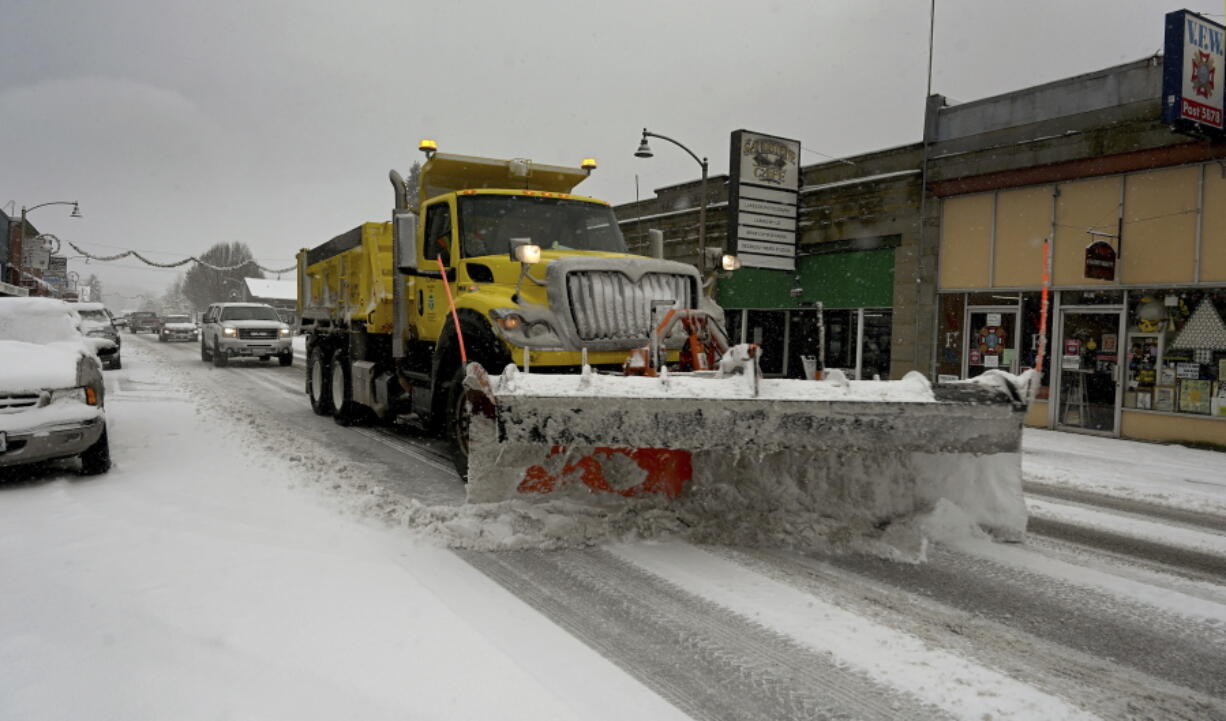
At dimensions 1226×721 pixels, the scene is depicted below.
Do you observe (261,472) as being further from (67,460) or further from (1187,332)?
(1187,332)

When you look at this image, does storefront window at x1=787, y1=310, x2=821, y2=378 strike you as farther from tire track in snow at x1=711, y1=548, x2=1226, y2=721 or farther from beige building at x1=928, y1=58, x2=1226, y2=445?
tire track in snow at x1=711, y1=548, x2=1226, y2=721

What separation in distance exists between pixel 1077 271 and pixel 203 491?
13.2 metres

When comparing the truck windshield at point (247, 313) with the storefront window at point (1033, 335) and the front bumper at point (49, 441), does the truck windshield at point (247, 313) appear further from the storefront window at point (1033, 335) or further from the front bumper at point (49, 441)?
the storefront window at point (1033, 335)

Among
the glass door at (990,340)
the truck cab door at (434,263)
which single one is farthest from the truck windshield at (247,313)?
the glass door at (990,340)

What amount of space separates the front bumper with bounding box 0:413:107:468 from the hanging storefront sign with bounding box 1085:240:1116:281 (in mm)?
13115

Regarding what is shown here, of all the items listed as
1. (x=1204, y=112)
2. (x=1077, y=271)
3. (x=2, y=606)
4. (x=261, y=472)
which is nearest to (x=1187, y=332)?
(x=1077, y=271)

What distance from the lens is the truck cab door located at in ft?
24.0

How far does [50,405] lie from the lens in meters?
6.21

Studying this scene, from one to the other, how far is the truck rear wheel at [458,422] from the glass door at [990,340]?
11.1m

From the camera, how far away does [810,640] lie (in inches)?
139

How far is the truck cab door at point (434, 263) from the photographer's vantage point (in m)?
7.32

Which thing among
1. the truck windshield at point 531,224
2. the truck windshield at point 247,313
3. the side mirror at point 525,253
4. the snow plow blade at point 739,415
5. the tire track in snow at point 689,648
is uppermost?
the truck windshield at point 531,224

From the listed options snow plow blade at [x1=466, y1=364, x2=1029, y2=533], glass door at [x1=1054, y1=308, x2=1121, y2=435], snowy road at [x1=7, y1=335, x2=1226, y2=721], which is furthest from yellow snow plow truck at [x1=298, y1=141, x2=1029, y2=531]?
glass door at [x1=1054, y1=308, x2=1121, y2=435]

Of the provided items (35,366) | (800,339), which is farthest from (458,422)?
(800,339)
